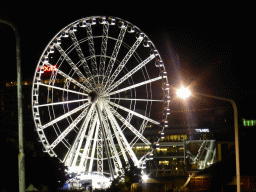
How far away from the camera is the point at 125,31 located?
36875mm

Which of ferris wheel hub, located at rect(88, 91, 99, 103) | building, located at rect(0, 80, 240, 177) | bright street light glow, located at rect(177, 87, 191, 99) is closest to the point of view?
bright street light glow, located at rect(177, 87, 191, 99)

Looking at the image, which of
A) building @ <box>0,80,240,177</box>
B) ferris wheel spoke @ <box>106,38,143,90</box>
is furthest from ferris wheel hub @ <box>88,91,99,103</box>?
building @ <box>0,80,240,177</box>

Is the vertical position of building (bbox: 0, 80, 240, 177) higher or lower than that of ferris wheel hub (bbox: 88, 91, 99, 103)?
lower

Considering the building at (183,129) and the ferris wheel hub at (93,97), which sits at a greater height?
the ferris wheel hub at (93,97)

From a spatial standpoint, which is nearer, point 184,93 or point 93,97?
point 184,93

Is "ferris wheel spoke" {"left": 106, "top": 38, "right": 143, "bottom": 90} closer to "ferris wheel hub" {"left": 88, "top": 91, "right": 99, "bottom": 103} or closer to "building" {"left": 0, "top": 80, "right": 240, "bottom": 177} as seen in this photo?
"ferris wheel hub" {"left": 88, "top": 91, "right": 99, "bottom": 103}

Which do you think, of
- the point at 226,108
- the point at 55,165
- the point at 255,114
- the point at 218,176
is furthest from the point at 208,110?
the point at 55,165

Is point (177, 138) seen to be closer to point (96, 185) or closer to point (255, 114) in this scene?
point (255, 114)

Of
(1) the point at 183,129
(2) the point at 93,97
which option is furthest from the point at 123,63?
(1) the point at 183,129

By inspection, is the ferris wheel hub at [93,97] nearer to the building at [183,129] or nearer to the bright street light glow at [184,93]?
the bright street light glow at [184,93]

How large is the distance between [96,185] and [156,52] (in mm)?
11808

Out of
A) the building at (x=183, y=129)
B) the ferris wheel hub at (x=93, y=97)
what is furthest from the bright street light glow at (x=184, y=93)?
the building at (x=183, y=129)

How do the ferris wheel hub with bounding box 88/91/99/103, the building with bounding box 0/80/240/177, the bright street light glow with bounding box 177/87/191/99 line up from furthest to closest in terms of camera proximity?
the building with bounding box 0/80/240/177 → the ferris wheel hub with bounding box 88/91/99/103 → the bright street light glow with bounding box 177/87/191/99

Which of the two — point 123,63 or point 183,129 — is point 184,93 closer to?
point 123,63
